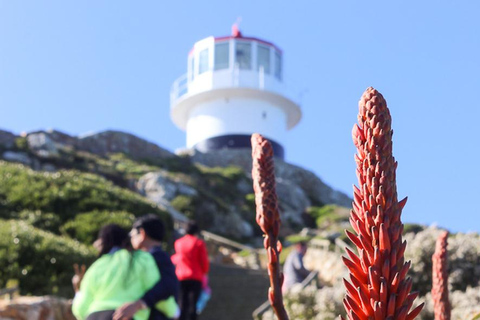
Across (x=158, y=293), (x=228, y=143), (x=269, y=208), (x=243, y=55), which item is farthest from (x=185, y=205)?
(x=269, y=208)

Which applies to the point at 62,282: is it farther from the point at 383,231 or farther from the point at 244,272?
the point at 383,231

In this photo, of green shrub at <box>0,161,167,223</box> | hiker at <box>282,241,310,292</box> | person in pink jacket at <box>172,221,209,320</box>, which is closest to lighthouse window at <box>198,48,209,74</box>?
green shrub at <box>0,161,167,223</box>

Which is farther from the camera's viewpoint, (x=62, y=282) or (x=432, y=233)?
(x=62, y=282)

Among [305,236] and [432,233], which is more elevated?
[305,236]

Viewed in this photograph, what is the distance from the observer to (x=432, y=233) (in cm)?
1072

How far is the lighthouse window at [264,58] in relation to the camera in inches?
1677

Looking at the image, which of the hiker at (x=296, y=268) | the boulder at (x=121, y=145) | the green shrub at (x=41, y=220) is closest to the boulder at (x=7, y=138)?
the boulder at (x=121, y=145)

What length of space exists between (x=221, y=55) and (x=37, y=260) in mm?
30659

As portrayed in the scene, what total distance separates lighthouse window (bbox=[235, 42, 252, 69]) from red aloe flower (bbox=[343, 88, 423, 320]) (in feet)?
136

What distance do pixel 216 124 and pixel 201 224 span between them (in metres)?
13.7

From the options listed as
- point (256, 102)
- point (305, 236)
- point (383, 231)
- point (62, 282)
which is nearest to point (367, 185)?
point (383, 231)

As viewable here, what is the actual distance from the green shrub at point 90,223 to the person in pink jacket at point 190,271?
778cm

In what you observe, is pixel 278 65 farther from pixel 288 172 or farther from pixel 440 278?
pixel 440 278

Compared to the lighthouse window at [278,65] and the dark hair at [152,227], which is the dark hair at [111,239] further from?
the lighthouse window at [278,65]
